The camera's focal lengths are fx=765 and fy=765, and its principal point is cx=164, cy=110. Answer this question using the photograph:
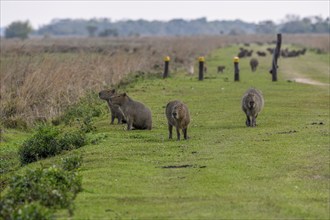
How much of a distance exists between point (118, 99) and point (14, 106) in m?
5.55

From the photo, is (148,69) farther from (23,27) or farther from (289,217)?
(23,27)

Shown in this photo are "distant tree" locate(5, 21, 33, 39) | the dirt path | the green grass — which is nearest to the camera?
the green grass

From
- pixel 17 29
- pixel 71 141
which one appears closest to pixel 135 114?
pixel 71 141

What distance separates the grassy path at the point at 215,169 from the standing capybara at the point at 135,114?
11.7 inches

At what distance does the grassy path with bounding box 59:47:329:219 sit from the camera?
30.7 feet

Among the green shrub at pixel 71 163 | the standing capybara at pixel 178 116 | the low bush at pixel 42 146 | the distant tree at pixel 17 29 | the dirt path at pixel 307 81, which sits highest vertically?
the distant tree at pixel 17 29

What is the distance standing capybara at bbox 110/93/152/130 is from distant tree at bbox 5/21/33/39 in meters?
137

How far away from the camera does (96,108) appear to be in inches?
842

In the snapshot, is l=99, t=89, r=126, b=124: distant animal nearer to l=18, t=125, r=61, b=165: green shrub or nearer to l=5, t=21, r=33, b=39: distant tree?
l=18, t=125, r=61, b=165: green shrub

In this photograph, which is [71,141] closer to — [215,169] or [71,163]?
[71,163]

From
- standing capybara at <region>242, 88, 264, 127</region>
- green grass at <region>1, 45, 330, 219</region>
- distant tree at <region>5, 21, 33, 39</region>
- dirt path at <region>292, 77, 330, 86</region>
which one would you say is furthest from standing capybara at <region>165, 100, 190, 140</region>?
distant tree at <region>5, 21, 33, 39</region>

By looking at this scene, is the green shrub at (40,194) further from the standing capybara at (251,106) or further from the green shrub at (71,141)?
the standing capybara at (251,106)

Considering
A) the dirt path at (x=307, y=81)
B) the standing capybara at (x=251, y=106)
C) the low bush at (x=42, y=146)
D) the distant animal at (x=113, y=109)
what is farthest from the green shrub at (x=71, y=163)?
the dirt path at (x=307, y=81)

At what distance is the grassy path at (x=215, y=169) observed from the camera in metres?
9.37
